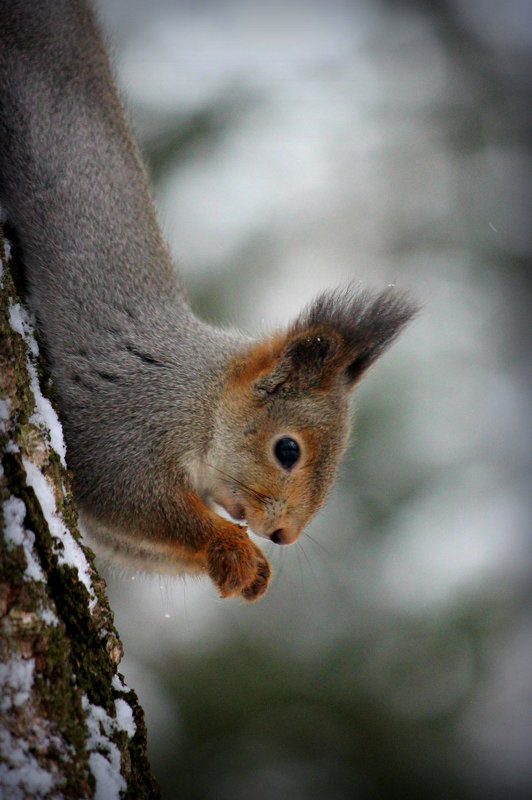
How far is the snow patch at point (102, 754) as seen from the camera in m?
1.28

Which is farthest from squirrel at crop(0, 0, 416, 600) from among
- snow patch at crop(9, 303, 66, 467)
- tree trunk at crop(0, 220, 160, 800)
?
tree trunk at crop(0, 220, 160, 800)

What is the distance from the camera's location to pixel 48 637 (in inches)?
50.4

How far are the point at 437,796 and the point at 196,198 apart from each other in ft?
12.4

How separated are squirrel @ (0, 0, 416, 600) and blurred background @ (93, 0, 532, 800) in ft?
5.51

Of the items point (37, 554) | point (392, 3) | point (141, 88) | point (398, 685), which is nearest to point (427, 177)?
point (392, 3)

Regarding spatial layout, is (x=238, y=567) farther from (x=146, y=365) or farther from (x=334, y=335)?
(x=334, y=335)

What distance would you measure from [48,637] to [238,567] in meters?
0.97

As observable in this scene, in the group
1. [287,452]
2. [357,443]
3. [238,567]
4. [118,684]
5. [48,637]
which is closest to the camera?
[48,637]

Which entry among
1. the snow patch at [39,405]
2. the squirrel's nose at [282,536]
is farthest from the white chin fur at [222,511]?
the snow patch at [39,405]

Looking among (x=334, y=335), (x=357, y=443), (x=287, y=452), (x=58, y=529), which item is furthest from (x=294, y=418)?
(x=357, y=443)

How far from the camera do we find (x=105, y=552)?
239cm

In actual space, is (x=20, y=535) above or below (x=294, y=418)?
below

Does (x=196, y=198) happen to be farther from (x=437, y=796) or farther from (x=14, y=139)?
(x=437, y=796)

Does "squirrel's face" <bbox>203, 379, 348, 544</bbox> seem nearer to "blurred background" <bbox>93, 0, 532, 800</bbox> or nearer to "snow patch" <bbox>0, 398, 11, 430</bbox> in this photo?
"snow patch" <bbox>0, 398, 11, 430</bbox>
